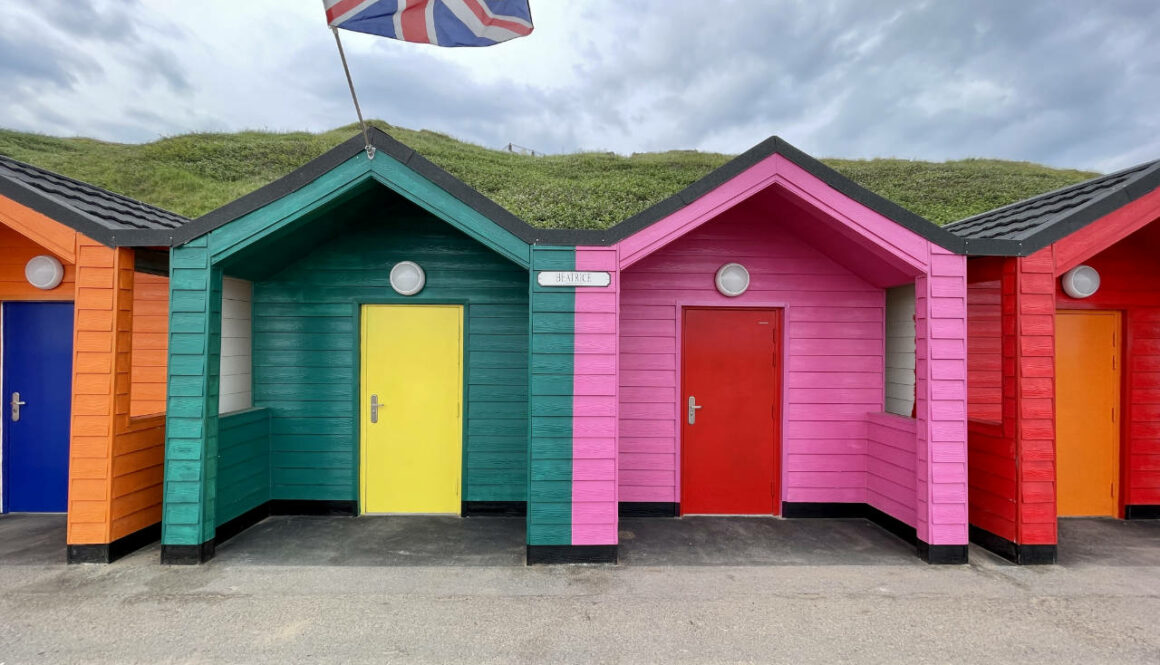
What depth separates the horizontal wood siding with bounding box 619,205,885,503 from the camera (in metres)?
5.42

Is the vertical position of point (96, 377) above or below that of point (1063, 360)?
below

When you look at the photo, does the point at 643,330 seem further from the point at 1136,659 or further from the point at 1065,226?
the point at 1136,659

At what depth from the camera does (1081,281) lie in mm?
4891

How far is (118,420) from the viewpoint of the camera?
13.8ft

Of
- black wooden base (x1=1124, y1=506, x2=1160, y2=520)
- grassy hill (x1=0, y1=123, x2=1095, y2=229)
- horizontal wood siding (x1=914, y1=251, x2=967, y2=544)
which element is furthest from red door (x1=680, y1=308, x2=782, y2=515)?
grassy hill (x1=0, y1=123, x2=1095, y2=229)

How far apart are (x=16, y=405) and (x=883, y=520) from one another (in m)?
8.13

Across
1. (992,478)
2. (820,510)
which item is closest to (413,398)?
(820,510)

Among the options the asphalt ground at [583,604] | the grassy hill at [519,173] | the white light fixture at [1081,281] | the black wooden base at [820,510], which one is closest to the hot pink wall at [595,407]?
the asphalt ground at [583,604]

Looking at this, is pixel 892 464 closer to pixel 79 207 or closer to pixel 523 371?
pixel 523 371

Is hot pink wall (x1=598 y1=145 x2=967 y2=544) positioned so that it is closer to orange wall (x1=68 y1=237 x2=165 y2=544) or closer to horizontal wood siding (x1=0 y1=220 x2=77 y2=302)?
orange wall (x1=68 y1=237 x2=165 y2=544)

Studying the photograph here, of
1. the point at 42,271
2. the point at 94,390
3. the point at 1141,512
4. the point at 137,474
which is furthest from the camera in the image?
the point at 1141,512

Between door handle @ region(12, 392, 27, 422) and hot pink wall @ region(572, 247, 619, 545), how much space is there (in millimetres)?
5265

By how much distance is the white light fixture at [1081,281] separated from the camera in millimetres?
4887

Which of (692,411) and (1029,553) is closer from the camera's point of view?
(1029,553)
